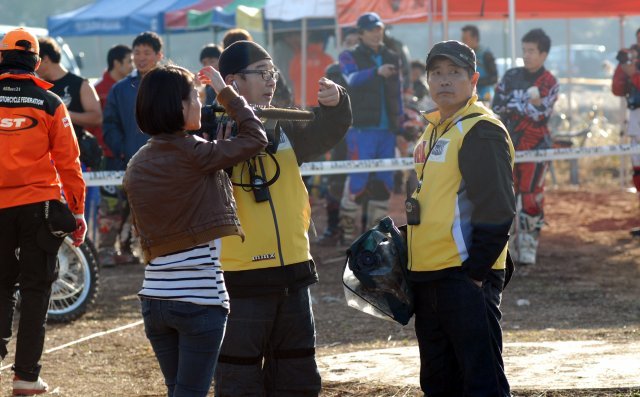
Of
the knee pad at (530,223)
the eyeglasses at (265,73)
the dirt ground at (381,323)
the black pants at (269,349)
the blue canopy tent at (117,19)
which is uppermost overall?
the blue canopy tent at (117,19)

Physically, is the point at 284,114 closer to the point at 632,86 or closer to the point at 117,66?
the point at 117,66

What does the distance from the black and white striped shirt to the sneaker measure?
7.79ft

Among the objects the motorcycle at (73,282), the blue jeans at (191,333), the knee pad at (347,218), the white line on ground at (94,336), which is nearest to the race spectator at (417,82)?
the knee pad at (347,218)

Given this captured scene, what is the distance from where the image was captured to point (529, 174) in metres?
10.7

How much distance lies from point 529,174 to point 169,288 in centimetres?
695

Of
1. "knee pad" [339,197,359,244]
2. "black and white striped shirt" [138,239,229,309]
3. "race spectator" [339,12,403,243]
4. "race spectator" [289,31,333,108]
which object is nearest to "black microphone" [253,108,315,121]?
"black and white striped shirt" [138,239,229,309]

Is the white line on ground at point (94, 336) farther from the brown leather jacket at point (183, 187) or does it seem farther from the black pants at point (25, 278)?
the brown leather jacket at point (183, 187)

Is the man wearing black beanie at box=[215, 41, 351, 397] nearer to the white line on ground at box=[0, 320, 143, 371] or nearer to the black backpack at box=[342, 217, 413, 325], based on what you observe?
the black backpack at box=[342, 217, 413, 325]

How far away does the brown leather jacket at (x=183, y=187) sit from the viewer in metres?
4.29

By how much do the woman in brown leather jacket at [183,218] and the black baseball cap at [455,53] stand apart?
0.95 m

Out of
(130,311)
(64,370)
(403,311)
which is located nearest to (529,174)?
(130,311)

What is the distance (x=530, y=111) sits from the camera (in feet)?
34.9

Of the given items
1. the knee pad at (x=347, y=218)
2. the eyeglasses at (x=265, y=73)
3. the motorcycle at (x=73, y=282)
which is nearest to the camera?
the eyeglasses at (x=265, y=73)

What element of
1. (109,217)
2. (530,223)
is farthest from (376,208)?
(109,217)
